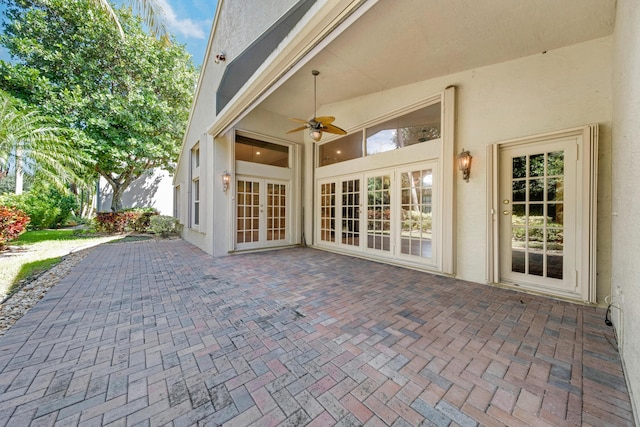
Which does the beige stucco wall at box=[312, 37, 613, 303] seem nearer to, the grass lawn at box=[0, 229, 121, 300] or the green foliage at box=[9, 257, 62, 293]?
the grass lawn at box=[0, 229, 121, 300]

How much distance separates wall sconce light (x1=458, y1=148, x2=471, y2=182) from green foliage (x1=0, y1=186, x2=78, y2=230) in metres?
12.5

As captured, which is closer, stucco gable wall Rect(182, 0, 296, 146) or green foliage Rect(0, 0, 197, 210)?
stucco gable wall Rect(182, 0, 296, 146)

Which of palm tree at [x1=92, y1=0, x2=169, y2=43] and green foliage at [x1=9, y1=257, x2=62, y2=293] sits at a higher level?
palm tree at [x1=92, y1=0, x2=169, y2=43]

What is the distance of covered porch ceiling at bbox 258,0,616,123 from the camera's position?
99.9 inches

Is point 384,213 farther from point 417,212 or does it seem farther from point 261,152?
point 261,152

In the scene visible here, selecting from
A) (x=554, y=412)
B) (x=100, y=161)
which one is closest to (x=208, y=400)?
(x=554, y=412)

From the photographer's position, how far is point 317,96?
217 inches

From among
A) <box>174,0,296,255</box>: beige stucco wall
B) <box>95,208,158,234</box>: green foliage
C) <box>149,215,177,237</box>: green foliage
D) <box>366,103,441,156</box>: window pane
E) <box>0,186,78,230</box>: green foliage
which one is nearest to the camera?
<box>174,0,296,255</box>: beige stucco wall

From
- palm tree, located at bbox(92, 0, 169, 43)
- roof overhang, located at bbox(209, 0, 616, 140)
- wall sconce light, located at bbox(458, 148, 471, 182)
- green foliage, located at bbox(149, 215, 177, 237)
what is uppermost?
palm tree, located at bbox(92, 0, 169, 43)

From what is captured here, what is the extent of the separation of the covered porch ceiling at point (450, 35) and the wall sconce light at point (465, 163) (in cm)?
132

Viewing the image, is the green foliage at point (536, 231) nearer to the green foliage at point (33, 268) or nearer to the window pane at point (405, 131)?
the window pane at point (405, 131)

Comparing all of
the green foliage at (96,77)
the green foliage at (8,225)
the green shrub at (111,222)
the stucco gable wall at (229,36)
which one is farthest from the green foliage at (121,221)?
the stucco gable wall at (229,36)

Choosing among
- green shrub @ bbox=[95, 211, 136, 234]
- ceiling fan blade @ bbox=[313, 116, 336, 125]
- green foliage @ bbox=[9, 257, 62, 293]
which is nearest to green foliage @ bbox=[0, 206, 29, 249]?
green foliage @ bbox=[9, 257, 62, 293]

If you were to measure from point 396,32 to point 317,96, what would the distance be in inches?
104
